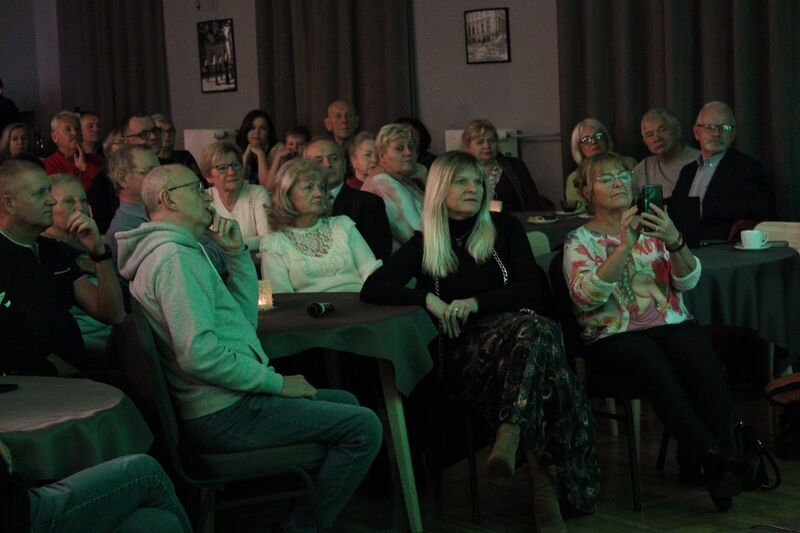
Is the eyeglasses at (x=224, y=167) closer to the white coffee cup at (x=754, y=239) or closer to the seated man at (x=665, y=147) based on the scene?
the seated man at (x=665, y=147)

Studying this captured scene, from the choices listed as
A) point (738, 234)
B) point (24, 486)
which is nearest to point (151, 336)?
point (24, 486)

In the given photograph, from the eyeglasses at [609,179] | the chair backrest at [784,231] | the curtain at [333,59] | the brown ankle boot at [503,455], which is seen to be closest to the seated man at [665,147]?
the chair backrest at [784,231]

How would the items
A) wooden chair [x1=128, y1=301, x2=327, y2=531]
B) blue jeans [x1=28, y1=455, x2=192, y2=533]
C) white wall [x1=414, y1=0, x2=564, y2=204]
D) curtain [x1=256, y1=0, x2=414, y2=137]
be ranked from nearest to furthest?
blue jeans [x1=28, y1=455, x2=192, y2=533], wooden chair [x1=128, y1=301, x2=327, y2=531], white wall [x1=414, y1=0, x2=564, y2=204], curtain [x1=256, y1=0, x2=414, y2=137]

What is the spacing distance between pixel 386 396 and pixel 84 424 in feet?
4.43

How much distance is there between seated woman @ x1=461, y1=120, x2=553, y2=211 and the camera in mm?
7750

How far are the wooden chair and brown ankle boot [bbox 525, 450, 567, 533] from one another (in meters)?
0.84

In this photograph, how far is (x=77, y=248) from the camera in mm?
4746

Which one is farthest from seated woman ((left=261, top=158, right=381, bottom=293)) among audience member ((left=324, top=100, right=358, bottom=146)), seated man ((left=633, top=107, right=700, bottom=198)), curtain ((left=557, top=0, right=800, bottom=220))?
audience member ((left=324, top=100, right=358, bottom=146))

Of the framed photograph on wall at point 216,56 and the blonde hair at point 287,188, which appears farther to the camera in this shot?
the framed photograph on wall at point 216,56

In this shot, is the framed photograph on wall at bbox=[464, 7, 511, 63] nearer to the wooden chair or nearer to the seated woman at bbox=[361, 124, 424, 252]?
the seated woman at bbox=[361, 124, 424, 252]

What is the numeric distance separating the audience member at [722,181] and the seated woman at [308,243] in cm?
244

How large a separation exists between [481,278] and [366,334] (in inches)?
27.5

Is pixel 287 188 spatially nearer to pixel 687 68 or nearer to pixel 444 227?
pixel 444 227

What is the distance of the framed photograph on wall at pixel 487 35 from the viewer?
28.6 feet
